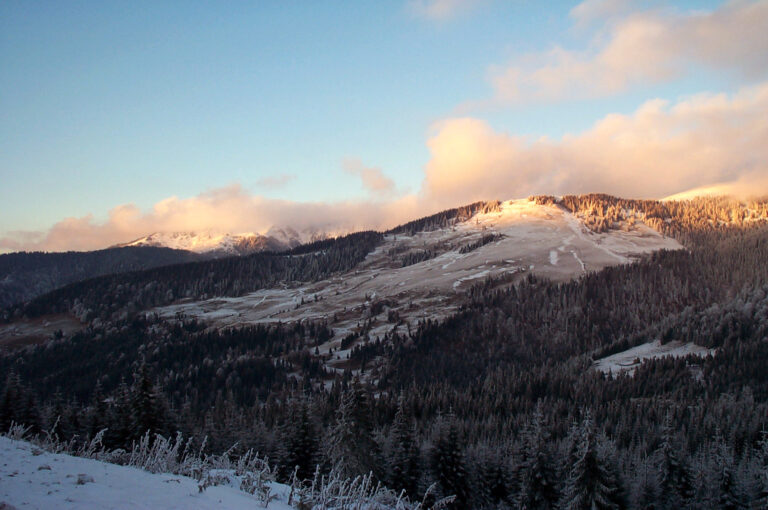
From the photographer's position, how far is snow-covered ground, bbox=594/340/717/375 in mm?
158875

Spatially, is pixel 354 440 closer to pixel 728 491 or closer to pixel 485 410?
pixel 728 491

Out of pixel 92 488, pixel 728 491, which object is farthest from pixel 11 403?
pixel 728 491

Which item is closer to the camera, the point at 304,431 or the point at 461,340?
the point at 304,431

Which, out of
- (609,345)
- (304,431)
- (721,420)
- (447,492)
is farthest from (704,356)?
(304,431)

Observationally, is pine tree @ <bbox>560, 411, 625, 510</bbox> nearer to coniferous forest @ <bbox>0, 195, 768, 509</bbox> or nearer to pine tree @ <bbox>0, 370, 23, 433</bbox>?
coniferous forest @ <bbox>0, 195, 768, 509</bbox>

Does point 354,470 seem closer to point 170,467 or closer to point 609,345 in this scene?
point 170,467

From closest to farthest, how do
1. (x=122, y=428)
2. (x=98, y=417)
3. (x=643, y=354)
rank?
(x=122, y=428) < (x=98, y=417) < (x=643, y=354)

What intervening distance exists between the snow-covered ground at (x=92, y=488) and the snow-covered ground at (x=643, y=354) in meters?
164

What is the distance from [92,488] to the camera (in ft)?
32.9

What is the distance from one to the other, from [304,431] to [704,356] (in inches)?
6153

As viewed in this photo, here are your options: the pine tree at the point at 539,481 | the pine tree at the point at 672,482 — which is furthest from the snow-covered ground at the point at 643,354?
the pine tree at the point at 539,481

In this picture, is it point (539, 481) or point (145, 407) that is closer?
point (145, 407)

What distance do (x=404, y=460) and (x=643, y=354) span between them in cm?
14791

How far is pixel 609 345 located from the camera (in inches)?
7037
